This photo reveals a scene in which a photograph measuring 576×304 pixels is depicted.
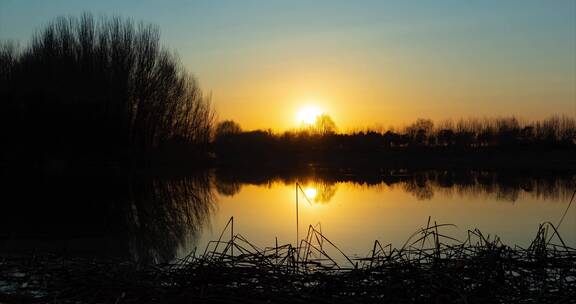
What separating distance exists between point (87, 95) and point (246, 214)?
18090 mm

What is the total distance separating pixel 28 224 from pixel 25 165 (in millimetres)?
17805

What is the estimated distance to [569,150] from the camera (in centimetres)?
4350

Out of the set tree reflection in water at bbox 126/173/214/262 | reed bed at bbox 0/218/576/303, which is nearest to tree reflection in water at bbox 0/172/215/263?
tree reflection in water at bbox 126/173/214/262

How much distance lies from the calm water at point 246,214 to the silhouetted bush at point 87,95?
24.4ft

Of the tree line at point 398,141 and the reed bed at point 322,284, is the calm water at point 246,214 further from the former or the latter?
the tree line at point 398,141

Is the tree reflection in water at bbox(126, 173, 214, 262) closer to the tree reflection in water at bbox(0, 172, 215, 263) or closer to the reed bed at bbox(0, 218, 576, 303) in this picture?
the tree reflection in water at bbox(0, 172, 215, 263)

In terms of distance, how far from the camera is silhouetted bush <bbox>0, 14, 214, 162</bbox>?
86.6ft

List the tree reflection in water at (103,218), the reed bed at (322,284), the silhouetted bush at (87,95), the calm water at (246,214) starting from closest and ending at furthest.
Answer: the reed bed at (322,284) → the tree reflection in water at (103,218) → the calm water at (246,214) → the silhouetted bush at (87,95)

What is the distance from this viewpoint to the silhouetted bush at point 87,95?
26.4 metres

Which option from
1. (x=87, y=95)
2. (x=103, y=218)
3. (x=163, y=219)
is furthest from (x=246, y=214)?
(x=87, y=95)

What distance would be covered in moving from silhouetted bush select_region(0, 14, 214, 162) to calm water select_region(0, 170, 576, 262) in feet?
24.4

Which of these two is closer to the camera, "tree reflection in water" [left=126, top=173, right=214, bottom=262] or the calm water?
"tree reflection in water" [left=126, top=173, right=214, bottom=262]

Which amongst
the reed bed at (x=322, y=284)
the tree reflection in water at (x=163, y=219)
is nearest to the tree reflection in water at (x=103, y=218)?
the tree reflection in water at (x=163, y=219)

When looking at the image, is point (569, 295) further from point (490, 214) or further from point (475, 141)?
point (475, 141)
